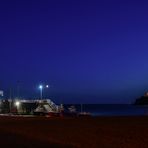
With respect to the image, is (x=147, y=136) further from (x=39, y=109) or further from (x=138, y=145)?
(x=39, y=109)

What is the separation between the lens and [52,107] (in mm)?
84250

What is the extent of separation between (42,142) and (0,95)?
79.3 m

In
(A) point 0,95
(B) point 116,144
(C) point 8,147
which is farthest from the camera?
(A) point 0,95

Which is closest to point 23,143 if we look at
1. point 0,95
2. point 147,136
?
point 147,136

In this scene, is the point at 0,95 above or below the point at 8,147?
above

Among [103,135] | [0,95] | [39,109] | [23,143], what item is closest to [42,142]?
[23,143]

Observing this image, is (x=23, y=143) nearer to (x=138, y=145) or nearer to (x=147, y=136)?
(x=138, y=145)

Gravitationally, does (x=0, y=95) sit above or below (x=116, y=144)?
above

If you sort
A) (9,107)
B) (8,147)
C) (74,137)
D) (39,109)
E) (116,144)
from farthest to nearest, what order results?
1. (9,107)
2. (39,109)
3. (74,137)
4. (116,144)
5. (8,147)

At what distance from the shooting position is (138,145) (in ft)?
81.5

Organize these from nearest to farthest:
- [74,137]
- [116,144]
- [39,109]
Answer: [116,144]
[74,137]
[39,109]

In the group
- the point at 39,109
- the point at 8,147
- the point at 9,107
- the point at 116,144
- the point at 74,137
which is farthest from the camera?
the point at 9,107

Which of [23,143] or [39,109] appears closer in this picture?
[23,143]

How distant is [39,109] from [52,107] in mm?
2764
